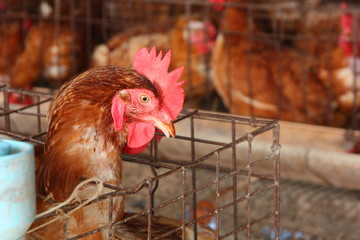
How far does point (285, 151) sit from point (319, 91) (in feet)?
2.30

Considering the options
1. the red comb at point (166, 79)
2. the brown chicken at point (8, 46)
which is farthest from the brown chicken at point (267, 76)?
the red comb at point (166, 79)

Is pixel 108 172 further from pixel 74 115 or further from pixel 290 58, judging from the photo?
pixel 290 58

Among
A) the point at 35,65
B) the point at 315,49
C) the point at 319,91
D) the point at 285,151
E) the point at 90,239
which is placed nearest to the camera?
the point at 90,239

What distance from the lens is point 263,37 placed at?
3504 mm

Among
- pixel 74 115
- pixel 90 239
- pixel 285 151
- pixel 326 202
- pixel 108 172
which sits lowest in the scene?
pixel 326 202

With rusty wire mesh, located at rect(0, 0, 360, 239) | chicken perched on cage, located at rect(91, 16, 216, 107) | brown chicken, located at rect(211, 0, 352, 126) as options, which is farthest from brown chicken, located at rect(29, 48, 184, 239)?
chicken perched on cage, located at rect(91, 16, 216, 107)

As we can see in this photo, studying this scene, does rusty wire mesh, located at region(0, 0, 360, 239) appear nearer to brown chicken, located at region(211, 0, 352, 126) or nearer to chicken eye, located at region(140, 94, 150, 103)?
brown chicken, located at region(211, 0, 352, 126)

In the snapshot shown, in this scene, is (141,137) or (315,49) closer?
(141,137)

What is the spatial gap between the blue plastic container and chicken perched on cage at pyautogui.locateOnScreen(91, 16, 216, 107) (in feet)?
8.48

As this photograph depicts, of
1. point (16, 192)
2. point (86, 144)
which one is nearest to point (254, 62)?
point (86, 144)

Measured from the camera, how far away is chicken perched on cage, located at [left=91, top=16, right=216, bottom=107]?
3650 mm

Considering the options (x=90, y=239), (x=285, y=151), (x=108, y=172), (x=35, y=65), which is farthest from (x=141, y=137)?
(x=35, y=65)

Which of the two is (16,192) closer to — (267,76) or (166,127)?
(166,127)

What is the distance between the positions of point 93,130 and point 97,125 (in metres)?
0.01
